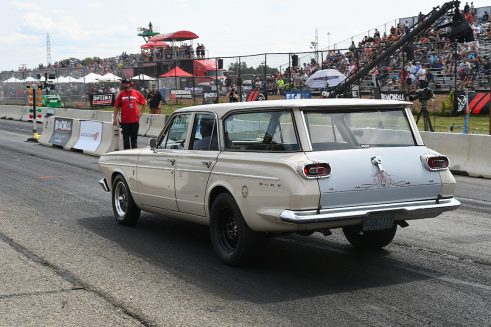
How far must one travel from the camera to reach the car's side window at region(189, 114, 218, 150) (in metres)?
6.94

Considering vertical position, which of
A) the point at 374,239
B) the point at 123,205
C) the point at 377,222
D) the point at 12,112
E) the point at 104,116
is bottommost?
the point at 374,239

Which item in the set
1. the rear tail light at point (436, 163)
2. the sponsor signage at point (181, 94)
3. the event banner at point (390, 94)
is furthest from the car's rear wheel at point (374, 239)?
the sponsor signage at point (181, 94)

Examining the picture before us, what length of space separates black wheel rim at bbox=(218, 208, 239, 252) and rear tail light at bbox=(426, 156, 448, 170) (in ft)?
6.22

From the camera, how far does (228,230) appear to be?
258 inches

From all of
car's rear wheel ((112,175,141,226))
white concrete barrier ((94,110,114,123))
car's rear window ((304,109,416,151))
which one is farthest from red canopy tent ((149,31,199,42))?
car's rear window ((304,109,416,151))

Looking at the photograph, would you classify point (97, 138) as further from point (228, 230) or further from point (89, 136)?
point (228, 230)

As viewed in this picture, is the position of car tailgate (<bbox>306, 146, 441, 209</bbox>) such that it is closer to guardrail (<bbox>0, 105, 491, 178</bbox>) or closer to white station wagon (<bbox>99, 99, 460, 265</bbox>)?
white station wagon (<bbox>99, 99, 460, 265</bbox>)

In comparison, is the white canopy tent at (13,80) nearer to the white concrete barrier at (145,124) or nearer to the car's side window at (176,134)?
the white concrete barrier at (145,124)

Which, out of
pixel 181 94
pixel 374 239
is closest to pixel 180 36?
pixel 181 94

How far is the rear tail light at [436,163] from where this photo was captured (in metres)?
6.22

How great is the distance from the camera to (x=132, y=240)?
25.8 ft

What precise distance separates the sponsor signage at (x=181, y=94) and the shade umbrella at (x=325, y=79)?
11.8 m

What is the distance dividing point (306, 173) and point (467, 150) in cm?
939

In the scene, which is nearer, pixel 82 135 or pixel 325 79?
pixel 82 135
